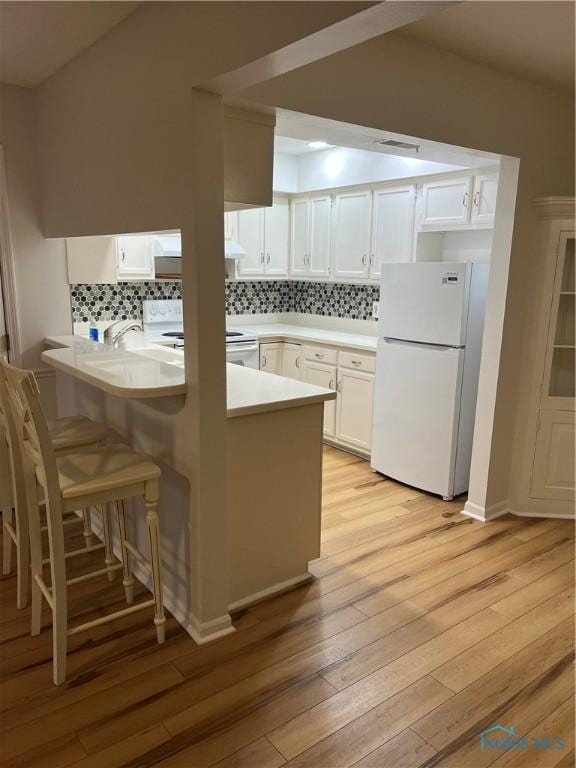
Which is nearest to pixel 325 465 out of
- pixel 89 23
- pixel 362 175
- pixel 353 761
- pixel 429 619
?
pixel 429 619

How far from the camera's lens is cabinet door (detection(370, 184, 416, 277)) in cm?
430

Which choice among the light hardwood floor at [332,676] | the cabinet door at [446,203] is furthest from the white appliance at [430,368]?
the light hardwood floor at [332,676]

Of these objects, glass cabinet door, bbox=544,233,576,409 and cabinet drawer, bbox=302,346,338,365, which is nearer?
glass cabinet door, bbox=544,233,576,409

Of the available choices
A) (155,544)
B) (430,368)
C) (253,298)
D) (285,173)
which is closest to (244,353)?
(253,298)

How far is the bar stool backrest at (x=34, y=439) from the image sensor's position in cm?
190

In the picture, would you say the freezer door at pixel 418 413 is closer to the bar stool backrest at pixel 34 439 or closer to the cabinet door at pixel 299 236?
the cabinet door at pixel 299 236

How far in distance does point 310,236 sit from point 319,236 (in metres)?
0.12

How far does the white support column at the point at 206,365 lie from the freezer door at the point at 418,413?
184cm

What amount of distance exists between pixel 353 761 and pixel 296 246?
4.36 meters

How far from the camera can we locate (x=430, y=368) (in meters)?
3.65

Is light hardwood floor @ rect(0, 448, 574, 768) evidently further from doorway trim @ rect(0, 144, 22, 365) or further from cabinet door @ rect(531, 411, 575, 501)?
doorway trim @ rect(0, 144, 22, 365)

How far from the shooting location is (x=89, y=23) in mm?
2254

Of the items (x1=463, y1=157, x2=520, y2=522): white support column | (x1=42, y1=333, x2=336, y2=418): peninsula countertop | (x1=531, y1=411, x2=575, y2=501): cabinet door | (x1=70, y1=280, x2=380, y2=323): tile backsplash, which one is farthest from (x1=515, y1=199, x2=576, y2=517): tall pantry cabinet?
(x1=70, y1=280, x2=380, y2=323): tile backsplash

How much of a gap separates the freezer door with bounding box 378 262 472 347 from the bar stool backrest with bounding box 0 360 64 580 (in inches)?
96.4
